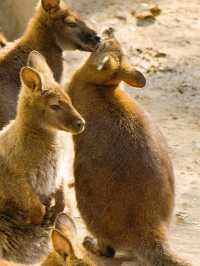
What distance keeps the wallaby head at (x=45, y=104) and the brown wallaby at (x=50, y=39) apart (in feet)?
4.92

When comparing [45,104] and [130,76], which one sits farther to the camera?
[130,76]

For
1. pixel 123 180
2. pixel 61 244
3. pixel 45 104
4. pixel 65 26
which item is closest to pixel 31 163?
pixel 45 104

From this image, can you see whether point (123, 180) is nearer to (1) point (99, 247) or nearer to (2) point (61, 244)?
(1) point (99, 247)

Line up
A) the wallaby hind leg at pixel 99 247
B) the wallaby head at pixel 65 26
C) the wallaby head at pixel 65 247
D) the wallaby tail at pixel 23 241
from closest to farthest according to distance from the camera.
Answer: the wallaby head at pixel 65 247, the wallaby tail at pixel 23 241, the wallaby hind leg at pixel 99 247, the wallaby head at pixel 65 26

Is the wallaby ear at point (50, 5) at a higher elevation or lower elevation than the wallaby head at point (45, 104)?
lower

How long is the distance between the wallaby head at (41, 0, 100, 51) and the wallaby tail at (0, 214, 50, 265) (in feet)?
7.03

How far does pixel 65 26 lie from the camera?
9.03 metres

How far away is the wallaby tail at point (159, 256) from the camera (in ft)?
22.6

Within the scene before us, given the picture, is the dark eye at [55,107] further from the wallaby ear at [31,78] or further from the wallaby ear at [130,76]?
the wallaby ear at [130,76]

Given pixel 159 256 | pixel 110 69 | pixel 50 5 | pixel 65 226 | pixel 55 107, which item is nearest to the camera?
pixel 65 226

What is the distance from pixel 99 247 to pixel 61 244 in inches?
76.2

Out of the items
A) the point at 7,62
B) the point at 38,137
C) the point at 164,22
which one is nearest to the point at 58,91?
the point at 38,137

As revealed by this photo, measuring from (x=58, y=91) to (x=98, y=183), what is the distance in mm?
675

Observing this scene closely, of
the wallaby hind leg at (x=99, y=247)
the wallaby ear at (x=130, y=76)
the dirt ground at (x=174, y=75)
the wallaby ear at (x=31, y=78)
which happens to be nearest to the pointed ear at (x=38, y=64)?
the wallaby ear at (x=31, y=78)
